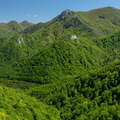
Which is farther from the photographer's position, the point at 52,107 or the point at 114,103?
the point at 52,107

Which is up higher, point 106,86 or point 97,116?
point 106,86

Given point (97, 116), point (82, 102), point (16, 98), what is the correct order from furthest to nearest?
point (82, 102) → point (16, 98) → point (97, 116)

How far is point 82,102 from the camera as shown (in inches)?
7692

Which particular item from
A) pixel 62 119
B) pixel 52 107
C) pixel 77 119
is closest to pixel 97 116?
pixel 77 119

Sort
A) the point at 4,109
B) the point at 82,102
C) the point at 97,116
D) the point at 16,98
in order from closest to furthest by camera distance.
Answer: the point at 4,109
the point at 97,116
the point at 16,98
the point at 82,102

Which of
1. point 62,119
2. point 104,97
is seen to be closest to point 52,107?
point 62,119

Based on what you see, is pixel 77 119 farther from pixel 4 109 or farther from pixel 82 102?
pixel 4 109

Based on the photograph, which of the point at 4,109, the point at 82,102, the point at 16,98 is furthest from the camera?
the point at 82,102

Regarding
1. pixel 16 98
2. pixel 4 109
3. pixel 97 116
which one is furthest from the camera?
pixel 16 98

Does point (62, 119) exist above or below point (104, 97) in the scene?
below

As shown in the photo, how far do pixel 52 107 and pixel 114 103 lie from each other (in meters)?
43.1

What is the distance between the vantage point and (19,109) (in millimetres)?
163000

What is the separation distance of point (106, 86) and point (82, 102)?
20.0 meters

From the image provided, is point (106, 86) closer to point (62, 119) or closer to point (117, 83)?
point (117, 83)
